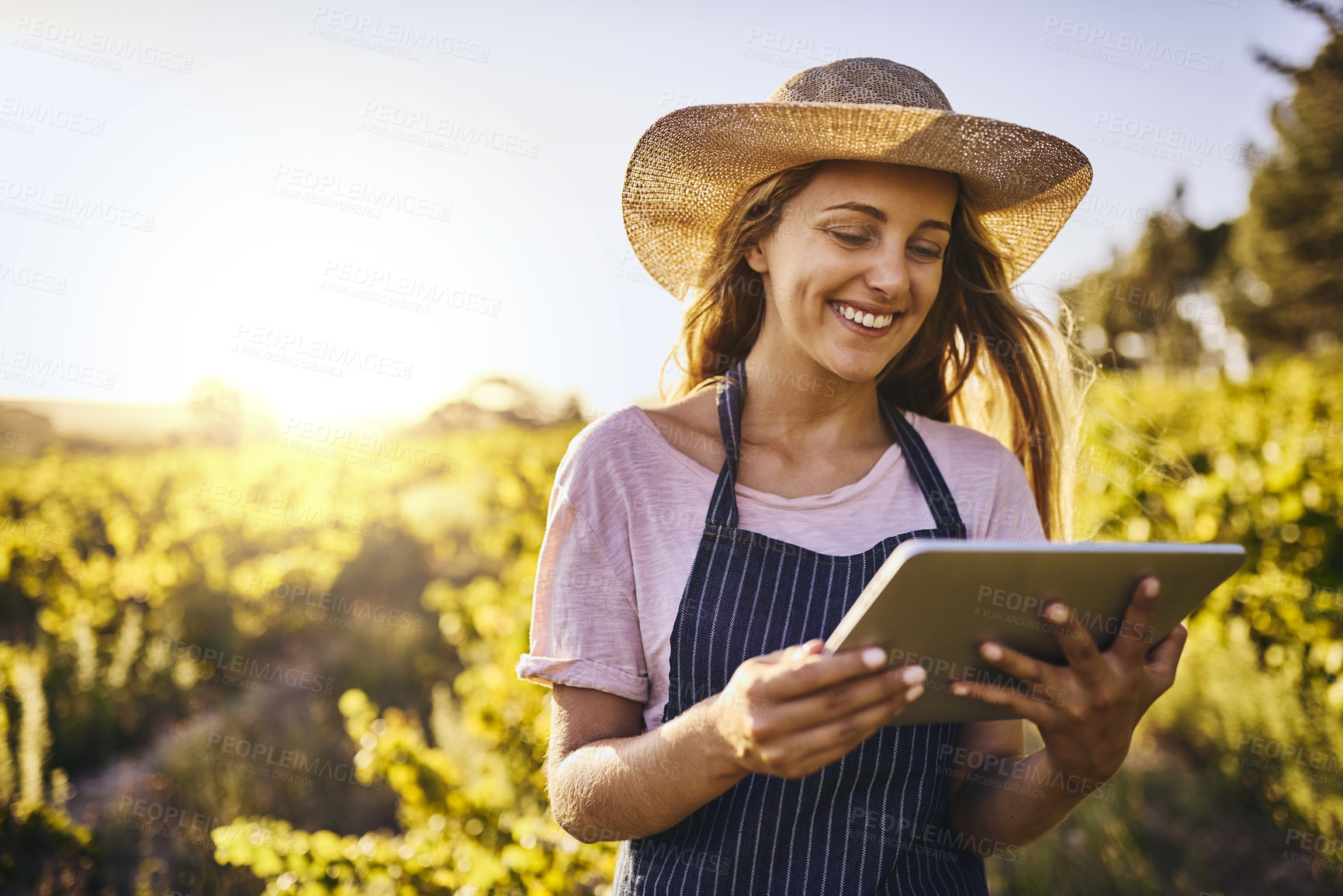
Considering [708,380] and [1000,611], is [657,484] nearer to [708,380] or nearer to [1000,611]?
[708,380]

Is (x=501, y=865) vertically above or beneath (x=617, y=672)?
beneath

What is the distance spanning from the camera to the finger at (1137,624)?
1135mm

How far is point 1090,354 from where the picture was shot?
2.26 metres

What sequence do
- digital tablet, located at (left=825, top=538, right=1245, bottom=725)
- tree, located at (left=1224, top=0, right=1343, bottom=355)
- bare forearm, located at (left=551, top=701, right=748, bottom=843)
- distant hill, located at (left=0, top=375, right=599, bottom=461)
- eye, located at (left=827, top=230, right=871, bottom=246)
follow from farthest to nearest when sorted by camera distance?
tree, located at (left=1224, top=0, right=1343, bottom=355), distant hill, located at (left=0, top=375, right=599, bottom=461), eye, located at (left=827, top=230, right=871, bottom=246), bare forearm, located at (left=551, top=701, right=748, bottom=843), digital tablet, located at (left=825, top=538, right=1245, bottom=725)

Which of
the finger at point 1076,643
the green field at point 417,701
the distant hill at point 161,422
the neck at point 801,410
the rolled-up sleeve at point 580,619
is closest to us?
the finger at point 1076,643

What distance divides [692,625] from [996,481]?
0.74 meters

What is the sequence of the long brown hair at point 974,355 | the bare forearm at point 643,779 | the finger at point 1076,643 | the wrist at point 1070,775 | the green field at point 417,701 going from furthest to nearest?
the green field at point 417,701, the long brown hair at point 974,355, the wrist at point 1070,775, the bare forearm at point 643,779, the finger at point 1076,643

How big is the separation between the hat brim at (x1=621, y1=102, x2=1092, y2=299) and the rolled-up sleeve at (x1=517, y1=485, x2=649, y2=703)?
806 mm

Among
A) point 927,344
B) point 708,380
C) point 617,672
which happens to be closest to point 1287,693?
point 927,344

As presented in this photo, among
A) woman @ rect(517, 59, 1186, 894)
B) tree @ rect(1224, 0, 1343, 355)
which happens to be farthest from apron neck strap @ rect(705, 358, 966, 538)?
tree @ rect(1224, 0, 1343, 355)

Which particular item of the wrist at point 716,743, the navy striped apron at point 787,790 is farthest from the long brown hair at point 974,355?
the wrist at point 716,743

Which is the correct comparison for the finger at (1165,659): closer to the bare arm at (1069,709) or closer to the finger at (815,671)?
the bare arm at (1069,709)

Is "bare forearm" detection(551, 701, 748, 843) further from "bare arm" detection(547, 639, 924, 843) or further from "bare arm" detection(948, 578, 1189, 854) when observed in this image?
"bare arm" detection(948, 578, 1189, 854)

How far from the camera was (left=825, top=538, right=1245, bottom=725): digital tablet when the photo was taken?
100 centimetres
